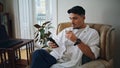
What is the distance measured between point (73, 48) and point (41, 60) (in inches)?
16.2

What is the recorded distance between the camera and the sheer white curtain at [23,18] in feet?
11.8

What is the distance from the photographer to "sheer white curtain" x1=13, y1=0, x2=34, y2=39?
141 inches

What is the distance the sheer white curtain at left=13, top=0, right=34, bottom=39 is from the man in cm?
184

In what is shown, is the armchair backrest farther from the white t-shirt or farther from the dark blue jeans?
the dark blue jeans

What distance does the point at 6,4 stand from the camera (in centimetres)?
384

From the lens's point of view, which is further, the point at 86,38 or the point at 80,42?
the point at 86,38

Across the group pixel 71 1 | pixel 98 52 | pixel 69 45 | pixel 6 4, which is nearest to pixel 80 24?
pixel 69 45

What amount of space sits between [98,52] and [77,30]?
37 centimetres

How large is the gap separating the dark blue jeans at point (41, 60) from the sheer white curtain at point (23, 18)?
2131mm

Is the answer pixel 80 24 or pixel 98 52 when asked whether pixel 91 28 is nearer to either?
pixel 80 24

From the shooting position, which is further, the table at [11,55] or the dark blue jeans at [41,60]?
the table at [11,55]

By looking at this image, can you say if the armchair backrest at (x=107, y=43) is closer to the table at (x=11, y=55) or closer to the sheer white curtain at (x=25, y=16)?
the table at (x=11, y=55)

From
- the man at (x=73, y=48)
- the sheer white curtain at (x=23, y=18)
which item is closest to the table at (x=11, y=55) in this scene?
the man at (x=73, y=48)

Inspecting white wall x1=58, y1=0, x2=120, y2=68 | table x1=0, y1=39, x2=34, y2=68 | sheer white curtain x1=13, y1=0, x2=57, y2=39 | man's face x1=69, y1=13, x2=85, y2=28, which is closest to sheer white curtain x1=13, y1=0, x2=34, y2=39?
sheer white curtain x1=13, y1=0, x2=57, y2=39
